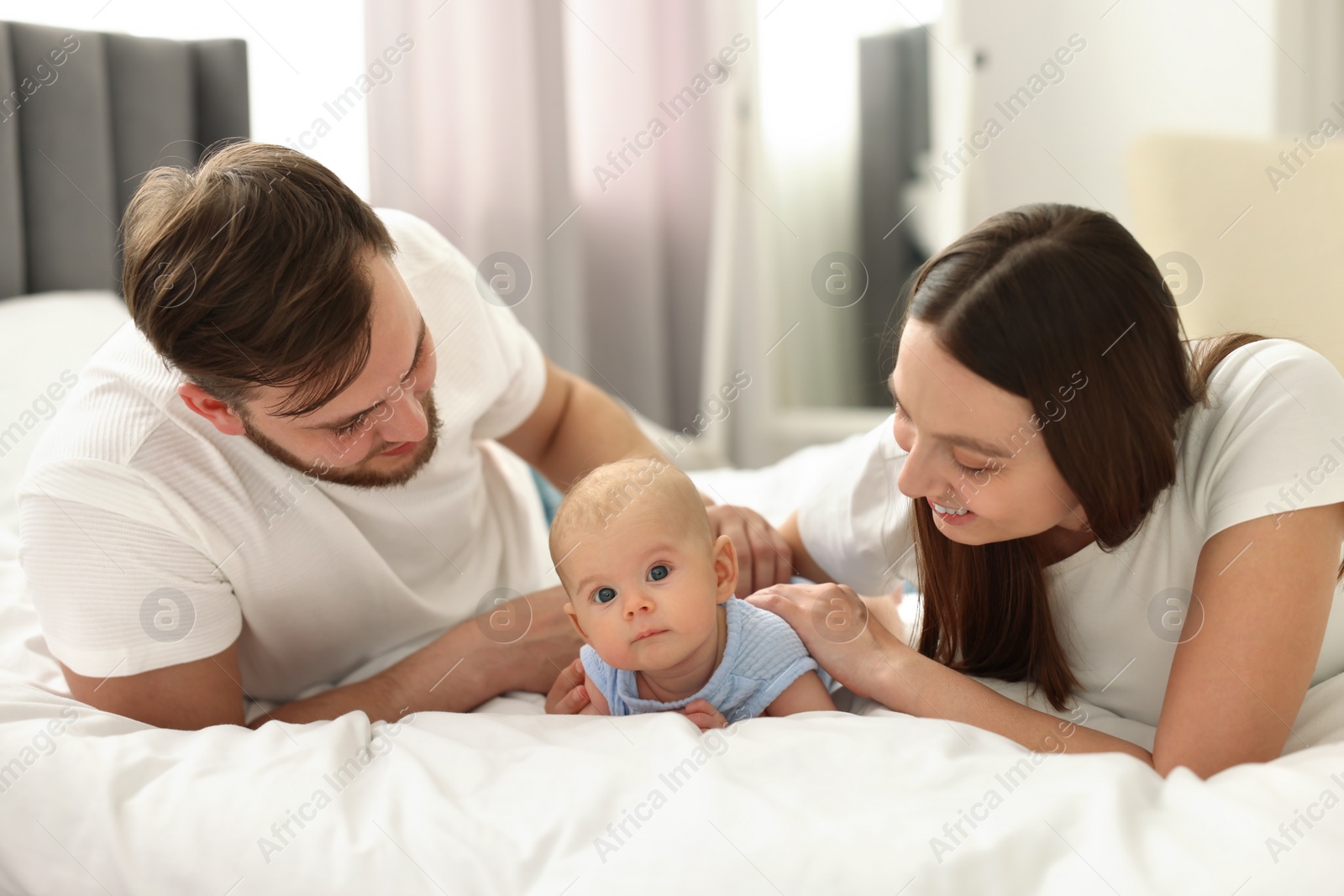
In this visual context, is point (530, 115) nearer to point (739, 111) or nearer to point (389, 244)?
point (739, 111)

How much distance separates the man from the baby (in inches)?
6.9

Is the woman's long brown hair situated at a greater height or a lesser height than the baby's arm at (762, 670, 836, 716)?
greater

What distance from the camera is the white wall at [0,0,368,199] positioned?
2242 millimetres

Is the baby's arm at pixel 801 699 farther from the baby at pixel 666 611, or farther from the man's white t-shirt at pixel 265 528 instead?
the man's white t-shirt at pixel 265 528

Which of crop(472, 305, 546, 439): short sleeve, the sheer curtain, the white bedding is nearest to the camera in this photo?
the white bedding

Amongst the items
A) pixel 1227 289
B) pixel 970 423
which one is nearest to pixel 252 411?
pixel 970 423

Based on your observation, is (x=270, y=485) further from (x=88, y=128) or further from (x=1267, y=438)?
(x=88, y=128)

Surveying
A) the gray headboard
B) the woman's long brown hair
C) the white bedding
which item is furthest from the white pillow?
the woman's long brown hair

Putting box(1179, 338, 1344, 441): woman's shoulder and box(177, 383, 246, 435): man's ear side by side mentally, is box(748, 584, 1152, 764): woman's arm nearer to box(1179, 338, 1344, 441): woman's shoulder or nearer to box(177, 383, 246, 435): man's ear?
box(1179, 338, 1344, 441): woman's shoulder

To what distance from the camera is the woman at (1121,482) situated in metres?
0.91

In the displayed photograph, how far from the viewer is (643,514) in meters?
Result: 1.07

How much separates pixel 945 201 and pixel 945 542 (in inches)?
81.1

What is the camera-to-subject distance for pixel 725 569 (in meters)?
1.16

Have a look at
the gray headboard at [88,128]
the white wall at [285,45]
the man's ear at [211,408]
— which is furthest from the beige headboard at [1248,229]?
the gray headboard at [88,128]
